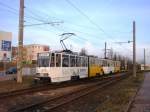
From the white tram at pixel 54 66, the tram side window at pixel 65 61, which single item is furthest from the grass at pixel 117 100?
the tram side window at pixel 65 61

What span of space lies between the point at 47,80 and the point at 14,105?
13318 mm

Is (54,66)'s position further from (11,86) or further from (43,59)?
(11,86)

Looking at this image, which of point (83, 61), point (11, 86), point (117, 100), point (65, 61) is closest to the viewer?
point (117, 100)

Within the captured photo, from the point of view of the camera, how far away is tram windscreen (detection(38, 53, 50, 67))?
27.9 meters

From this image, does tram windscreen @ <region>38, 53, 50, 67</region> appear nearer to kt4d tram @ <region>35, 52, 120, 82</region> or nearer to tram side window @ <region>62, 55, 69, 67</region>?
kt4d tram @ <region>35, 52, 120, 82</region>

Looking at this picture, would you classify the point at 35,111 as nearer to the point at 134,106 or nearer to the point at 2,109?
the point at 2,109

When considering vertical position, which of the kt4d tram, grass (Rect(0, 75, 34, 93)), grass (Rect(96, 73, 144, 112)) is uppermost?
the kt4d tram

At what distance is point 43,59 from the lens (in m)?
28.2

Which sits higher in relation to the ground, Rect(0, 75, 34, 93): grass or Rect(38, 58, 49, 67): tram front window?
Rect(38, 58, 49, 67): tram front window

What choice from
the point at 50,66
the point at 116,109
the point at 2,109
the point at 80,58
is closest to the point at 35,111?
the point at 2,109

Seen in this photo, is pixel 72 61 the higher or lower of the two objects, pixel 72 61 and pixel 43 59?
the lower

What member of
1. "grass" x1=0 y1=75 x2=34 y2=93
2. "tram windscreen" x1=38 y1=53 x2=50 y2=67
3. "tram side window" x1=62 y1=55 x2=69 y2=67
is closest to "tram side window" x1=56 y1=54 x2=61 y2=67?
"tram side window" x1=62 y1=55 x2=69 y2=67

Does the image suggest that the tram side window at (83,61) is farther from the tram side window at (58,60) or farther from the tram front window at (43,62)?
the tram front window at (43,62)

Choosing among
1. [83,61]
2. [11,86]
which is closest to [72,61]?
[83,61]
